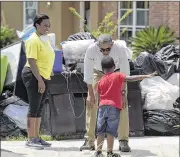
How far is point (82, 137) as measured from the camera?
7945 mm

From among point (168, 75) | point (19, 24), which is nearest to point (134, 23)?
point (19, 24)

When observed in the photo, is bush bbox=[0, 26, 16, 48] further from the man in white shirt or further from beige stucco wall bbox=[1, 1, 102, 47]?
the man in white shirt

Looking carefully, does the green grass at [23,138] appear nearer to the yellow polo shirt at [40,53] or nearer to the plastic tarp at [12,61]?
the plastic tarp at [12,61]

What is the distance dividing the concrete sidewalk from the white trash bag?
0.56 meters

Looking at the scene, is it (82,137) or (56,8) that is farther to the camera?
(56,8)

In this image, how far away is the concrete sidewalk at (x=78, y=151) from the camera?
6.80 metres

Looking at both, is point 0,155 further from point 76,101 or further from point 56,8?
point 56,8

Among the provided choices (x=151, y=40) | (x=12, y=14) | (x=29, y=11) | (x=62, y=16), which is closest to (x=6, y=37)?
(x=62, y=16)

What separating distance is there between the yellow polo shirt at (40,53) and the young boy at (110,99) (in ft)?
3.27

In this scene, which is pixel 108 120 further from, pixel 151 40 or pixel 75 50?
pixel 151 40

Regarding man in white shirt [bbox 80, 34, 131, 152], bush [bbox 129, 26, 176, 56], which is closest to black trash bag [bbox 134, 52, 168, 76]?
man in white shirt [bbox 80, 34, 131, 152]

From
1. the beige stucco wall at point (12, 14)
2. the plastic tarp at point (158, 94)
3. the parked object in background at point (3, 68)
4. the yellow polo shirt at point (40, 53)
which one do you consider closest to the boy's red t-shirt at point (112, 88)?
the yellow polo shirt at point (40, 53)

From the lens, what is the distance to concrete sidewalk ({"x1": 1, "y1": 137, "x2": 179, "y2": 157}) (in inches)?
268

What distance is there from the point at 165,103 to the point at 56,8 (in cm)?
1163
